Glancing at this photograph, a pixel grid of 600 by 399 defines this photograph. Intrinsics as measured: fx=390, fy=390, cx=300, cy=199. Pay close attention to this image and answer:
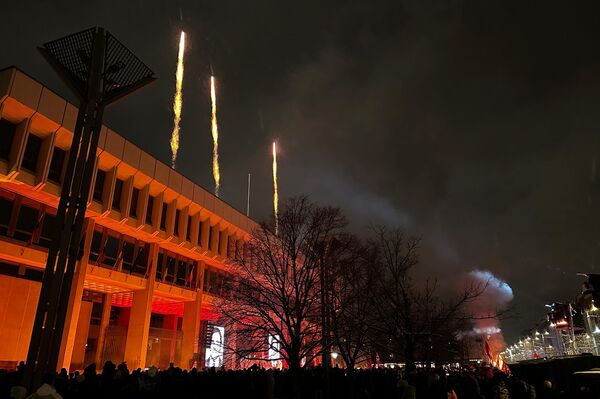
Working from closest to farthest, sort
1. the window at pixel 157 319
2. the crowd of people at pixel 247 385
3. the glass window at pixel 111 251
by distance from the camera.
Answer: the crowd of people at pixel 247 385
the glass window at pixel 111 251
the window at pixel 157 319

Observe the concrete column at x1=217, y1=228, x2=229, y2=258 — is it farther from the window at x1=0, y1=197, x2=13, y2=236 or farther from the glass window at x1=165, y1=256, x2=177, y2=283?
the window at x1=0, y1=197, x2=13, y2=236

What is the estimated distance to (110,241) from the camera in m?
28.2

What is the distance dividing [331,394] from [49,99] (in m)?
21.9

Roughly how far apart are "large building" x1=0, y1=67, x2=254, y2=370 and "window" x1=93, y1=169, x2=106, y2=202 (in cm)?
6

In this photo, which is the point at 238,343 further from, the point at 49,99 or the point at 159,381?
the point at 49,99

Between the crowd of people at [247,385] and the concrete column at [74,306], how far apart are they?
10.3 meters

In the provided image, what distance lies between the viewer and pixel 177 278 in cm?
3384

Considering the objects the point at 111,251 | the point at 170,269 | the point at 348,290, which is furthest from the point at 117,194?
the point at 348,290

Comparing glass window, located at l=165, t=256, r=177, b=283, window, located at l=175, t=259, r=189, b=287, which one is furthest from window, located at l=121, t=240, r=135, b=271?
window, located at l=175, t=259, r=189, b=287

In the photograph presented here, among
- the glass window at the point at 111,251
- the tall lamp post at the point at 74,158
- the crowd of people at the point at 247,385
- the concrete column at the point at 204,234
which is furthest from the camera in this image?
the concrete column at the point at 204,234

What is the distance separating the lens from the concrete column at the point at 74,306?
23.1 meters

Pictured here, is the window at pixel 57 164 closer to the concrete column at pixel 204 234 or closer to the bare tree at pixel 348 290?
the concrete column at pixel 204 234

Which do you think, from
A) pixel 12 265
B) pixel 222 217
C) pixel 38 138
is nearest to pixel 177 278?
pixel 222 217

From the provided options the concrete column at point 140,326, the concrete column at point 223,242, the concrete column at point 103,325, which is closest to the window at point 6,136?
the concrete column at point 140,326
